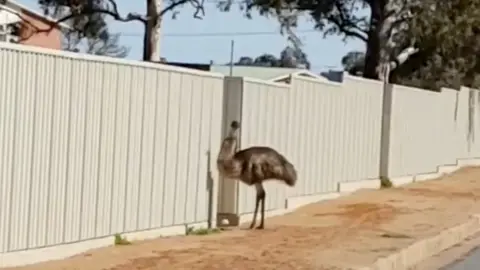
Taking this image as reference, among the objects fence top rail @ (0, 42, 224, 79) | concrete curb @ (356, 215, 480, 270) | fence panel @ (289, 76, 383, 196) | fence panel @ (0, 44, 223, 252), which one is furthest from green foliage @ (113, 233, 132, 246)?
fence panel @ (289, 76, 383, 196)

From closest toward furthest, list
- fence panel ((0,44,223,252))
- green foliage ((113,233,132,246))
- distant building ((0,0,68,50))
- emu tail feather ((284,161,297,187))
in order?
fence panel ((0,44,223,252)) → green foliage ((113,233,132,246)) → emu tail feather ((284,161,297,187)) → distant building ((0,0,68,50))

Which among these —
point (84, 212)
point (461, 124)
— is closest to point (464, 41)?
point (461, 124)

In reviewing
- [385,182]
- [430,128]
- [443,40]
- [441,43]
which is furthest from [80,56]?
[441,43]

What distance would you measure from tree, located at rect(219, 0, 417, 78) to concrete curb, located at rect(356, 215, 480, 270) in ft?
56.3

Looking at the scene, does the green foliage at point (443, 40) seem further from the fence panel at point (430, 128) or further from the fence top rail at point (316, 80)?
the fence top rail at point (316, 80)

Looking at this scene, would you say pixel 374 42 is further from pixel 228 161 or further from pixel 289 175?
pixel 228 161

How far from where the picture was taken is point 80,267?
43.3 ft

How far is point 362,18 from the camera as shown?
42219mm

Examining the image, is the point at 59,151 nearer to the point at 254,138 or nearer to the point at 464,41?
the point at 254,138

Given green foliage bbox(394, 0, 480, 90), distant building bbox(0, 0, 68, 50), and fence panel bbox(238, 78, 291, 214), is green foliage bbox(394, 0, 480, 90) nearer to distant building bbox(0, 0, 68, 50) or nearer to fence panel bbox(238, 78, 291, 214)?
distant building bbox(0, 0, 68, 50)

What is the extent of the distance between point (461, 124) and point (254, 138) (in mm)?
20456

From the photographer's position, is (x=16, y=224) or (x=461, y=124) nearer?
(x=16, y=224)

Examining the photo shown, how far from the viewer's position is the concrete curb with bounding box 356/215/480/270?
1557 cm

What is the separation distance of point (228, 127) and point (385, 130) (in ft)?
37.8
